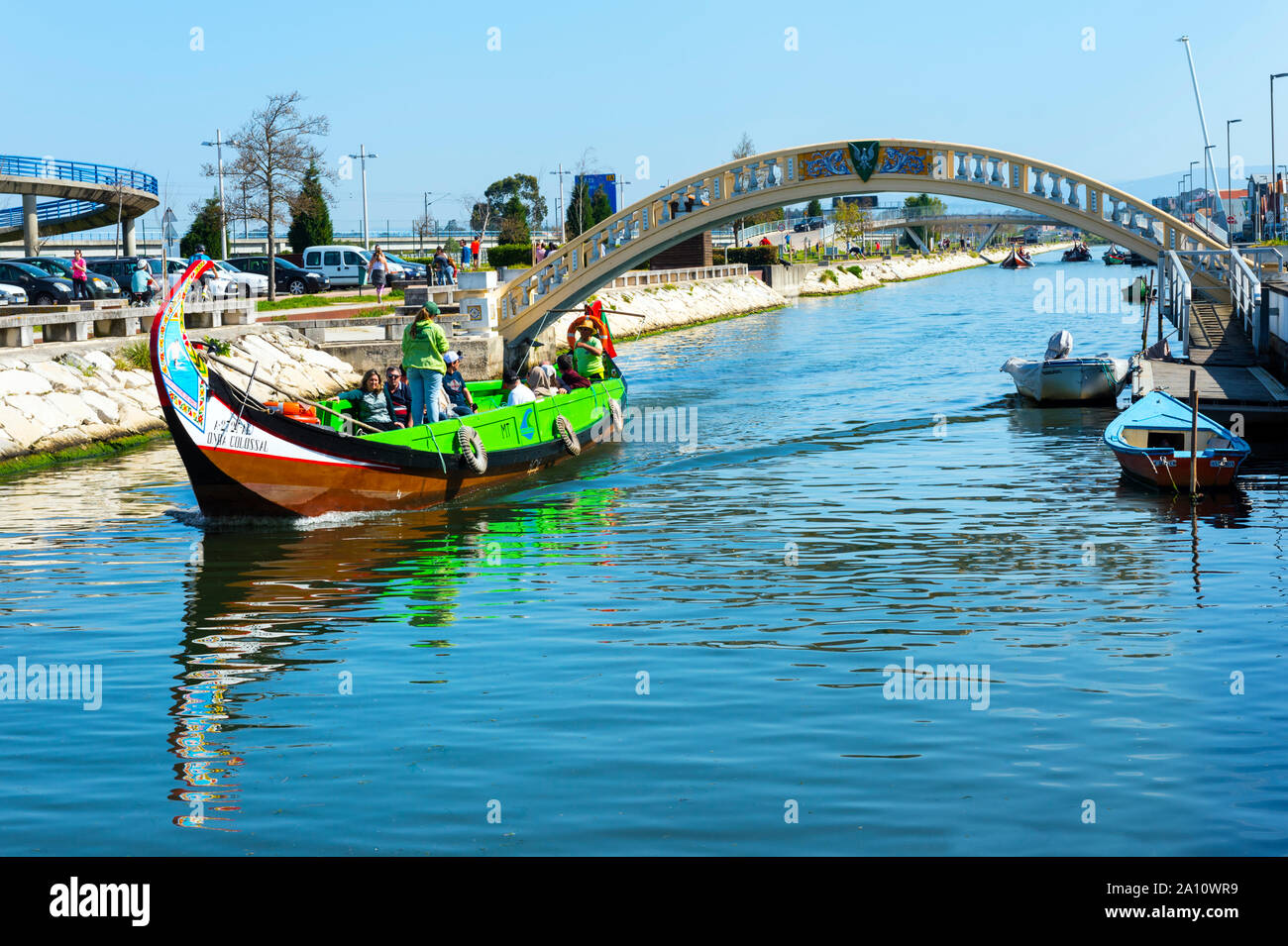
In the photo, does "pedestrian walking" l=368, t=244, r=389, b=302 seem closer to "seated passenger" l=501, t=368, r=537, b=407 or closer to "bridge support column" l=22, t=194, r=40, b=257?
"bridge support column" l=22, t=194, r=40, b=257

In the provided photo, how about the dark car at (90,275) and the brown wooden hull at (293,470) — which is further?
the dark car at (90,275)

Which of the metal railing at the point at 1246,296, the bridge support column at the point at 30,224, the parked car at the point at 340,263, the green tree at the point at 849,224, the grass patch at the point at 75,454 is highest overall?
the green tree at the point at 849,224

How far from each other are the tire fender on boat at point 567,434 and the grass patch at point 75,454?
26.6ft

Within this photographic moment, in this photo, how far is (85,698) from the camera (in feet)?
33.3

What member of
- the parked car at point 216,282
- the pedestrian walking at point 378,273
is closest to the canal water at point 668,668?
the parked car at point 216,282

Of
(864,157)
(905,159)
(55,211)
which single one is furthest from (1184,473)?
(55,211)

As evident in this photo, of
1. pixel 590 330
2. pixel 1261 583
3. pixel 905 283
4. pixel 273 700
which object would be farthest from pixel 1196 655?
pixel 905 283

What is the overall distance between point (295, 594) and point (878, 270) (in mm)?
94295

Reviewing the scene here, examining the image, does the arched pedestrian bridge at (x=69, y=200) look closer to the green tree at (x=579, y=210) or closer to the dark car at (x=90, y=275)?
the dark car at (x=90, y=275)

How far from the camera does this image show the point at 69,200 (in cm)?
5575

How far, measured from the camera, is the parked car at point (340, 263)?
1935 inches

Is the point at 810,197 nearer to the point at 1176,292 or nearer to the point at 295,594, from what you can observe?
the point at 1176,292

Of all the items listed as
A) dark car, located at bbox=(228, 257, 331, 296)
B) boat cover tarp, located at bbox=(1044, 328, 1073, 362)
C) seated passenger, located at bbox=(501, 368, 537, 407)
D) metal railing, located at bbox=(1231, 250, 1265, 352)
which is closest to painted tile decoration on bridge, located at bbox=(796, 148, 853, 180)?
boat cover tarp, located at bbox=(1044, 328, 1073, 362)
